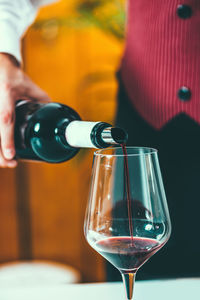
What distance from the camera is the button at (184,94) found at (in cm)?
98

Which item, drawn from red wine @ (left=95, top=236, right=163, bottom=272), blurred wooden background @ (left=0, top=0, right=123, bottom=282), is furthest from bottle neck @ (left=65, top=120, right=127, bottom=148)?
blurred wooden background @ (left=0, top=0, right=123, bottom=282)

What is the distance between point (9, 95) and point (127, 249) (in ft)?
1.45

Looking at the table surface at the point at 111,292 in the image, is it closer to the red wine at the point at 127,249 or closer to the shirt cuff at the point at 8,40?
the red wine at the point at 127,249

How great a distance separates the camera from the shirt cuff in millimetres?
968

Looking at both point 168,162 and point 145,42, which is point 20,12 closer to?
point 145,42

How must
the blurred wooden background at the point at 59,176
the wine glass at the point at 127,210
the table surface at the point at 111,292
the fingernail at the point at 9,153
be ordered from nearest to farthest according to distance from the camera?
1. the wine glass at the point at 127,210
2. the table surface at the point at 111,292
3. the fingernail at the point at 9,153
4. the blurred wooden background at the point at 59,176

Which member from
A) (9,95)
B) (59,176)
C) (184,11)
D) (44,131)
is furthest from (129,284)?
(59,176)

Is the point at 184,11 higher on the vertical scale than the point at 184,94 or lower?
higher

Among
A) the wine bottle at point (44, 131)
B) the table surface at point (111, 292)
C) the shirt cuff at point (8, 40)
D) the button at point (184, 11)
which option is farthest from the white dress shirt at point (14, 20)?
the table surface at point (111, 292)

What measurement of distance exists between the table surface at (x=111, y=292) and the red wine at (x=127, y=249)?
0.16 meters

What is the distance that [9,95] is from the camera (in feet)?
2.98

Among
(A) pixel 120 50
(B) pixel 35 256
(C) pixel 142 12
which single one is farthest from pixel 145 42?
(B) pixel 35 256

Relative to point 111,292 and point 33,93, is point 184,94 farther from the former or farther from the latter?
point 111,292

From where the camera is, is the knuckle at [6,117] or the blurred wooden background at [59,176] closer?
the knuckle at [6,117]
